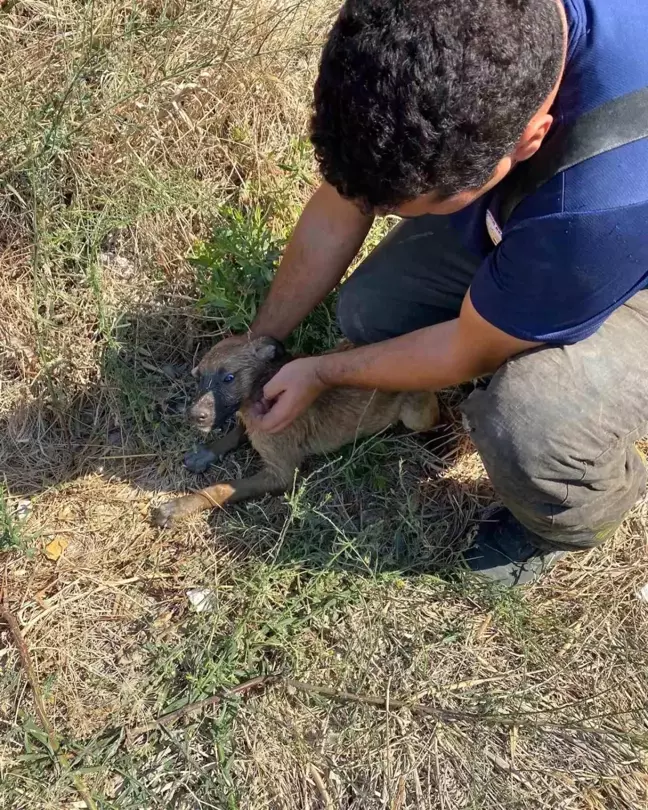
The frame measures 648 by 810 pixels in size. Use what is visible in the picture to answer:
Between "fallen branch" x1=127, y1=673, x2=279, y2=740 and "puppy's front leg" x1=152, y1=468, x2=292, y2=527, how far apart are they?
899 millimetres

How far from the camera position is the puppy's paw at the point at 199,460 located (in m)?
3.61

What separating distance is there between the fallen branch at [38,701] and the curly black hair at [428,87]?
2.36 meters

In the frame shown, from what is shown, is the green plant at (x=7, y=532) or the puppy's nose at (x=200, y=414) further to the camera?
the puppy's nose at (x=200, y=414)

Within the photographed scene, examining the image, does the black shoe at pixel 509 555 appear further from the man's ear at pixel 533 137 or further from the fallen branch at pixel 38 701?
the fallen branch at pixel 38 701

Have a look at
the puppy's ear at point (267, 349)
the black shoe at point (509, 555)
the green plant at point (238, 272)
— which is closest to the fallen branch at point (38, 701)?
the puppy's ear at point (267, 349)

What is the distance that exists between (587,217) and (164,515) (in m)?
2.34

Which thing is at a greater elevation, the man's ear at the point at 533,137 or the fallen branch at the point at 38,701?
the man's ear at the point at 533,137

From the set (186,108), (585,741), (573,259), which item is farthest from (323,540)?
(186,108)

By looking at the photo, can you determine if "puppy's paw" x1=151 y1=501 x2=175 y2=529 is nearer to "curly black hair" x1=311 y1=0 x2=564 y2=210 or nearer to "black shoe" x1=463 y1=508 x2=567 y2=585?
"black shoe" x1=463 y1=508 x2=567 y2=585

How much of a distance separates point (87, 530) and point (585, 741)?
94.5 inches

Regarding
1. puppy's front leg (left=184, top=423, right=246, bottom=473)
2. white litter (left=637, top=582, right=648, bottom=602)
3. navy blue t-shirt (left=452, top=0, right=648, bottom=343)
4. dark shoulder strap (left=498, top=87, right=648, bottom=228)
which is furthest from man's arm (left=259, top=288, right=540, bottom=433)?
white litter (left=637, top=582, right=648, bottom=602)

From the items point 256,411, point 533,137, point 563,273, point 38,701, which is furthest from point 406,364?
point 38,701

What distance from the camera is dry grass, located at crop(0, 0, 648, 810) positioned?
8.94 feet

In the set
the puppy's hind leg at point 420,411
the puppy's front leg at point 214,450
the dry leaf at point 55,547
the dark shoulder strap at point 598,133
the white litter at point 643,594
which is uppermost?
the dark shoulder strap at point 598,133
